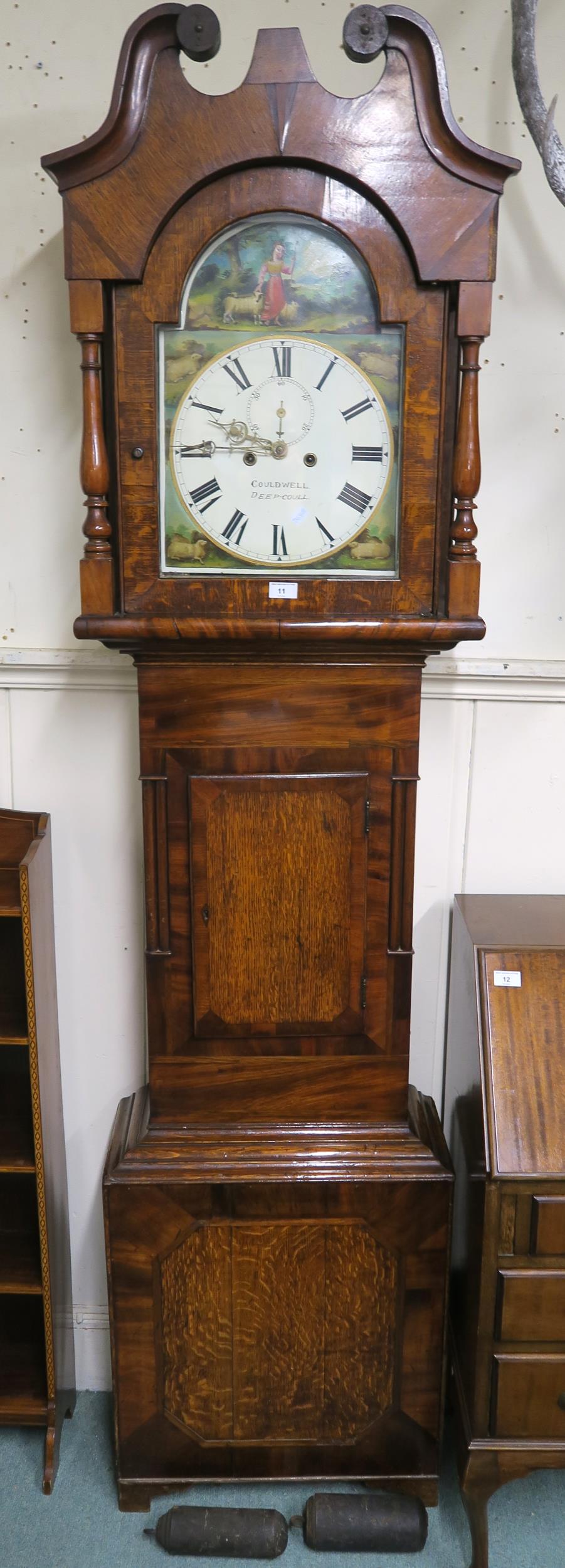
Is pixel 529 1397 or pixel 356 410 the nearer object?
pixel 356 410

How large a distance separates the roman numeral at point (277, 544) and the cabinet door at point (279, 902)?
32 cm

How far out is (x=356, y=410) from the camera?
1436 mm

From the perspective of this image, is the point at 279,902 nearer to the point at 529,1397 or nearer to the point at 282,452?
the point at 282,452

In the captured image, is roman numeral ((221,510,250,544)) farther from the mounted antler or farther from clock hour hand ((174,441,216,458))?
the mounted antler

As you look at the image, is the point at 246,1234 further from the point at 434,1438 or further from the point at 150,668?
the point at 150,668

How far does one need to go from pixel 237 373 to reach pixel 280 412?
8cm

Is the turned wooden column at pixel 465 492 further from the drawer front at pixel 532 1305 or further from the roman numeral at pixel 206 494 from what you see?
the drawer front at pixel 532 1305

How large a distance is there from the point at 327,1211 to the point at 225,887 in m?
0.53

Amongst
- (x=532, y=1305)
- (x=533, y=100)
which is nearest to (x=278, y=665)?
(x=533, y=100)

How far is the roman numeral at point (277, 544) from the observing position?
4.79ft

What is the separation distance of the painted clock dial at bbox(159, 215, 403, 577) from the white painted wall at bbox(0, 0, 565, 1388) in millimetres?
363

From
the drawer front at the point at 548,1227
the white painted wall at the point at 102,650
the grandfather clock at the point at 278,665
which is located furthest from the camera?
the white painted wall at the point at 102,650

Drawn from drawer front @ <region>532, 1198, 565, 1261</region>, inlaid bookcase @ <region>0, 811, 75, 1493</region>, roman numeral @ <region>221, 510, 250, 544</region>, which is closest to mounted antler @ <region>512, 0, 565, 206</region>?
roman numeral @ <region>221, 510, 250, 544</region>

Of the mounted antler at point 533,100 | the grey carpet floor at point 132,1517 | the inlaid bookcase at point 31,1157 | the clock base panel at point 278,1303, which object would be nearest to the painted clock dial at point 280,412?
the mounted antler at point 533,100
